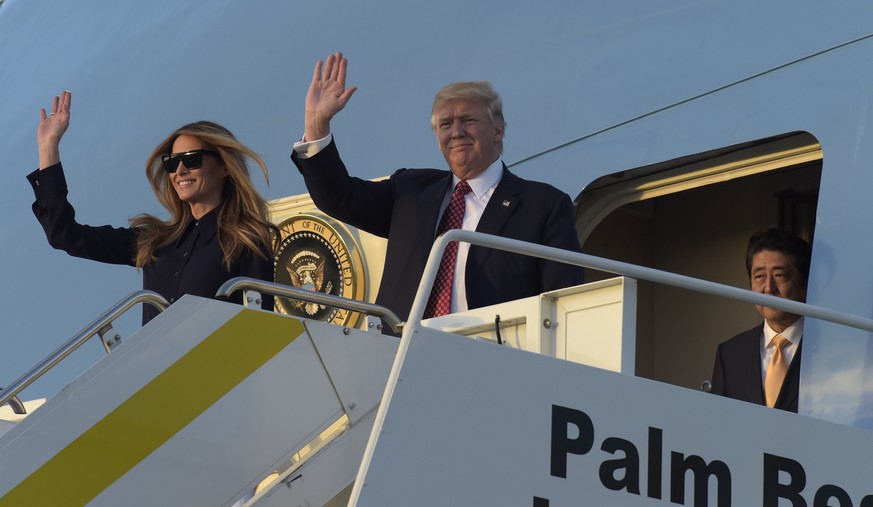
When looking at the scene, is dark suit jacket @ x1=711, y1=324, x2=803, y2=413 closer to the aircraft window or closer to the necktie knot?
the necktie knot

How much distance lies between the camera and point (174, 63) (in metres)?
8.48

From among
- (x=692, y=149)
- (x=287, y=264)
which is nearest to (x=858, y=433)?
(x=692, y=149)

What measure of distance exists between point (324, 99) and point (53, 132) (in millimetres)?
1439

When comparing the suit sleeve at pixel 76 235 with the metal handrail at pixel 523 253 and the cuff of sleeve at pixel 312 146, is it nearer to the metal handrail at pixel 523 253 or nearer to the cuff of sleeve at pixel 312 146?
the cuff of sleeve at pixel 312 146

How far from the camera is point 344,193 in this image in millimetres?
5453

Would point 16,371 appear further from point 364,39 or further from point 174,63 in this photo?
point 364,39

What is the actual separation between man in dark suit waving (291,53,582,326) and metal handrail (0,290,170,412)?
4.09 feet

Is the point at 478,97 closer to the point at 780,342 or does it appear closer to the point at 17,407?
the point at 780,342

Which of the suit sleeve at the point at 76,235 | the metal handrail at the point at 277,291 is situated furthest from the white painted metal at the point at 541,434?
the suit sleeve at the point at 76,235

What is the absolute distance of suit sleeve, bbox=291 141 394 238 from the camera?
5363 millimetres

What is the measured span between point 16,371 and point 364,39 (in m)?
2.93

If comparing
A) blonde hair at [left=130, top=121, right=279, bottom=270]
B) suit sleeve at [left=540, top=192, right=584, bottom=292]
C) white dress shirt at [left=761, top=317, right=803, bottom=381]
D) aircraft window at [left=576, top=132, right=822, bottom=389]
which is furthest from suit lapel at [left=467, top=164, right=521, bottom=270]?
aircraft window at [left=576, top=132, right=822, bottom=389]

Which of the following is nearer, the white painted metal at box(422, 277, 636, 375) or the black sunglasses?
the white painted metal at box(422, 277, 636, 375)

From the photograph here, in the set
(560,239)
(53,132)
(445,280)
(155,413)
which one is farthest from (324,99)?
(155,413)
